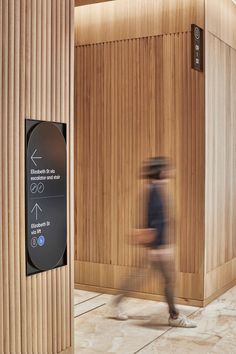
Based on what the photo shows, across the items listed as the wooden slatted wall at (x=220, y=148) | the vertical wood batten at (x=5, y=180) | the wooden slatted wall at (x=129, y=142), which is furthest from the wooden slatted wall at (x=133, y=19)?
the vertical wood batten at (x=5, y=180)

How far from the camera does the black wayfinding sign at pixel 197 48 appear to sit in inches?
248

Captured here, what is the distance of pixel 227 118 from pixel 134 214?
5.64 feet

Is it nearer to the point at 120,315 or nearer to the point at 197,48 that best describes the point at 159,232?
the point at 120,315

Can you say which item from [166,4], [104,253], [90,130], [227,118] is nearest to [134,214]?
[104,253]

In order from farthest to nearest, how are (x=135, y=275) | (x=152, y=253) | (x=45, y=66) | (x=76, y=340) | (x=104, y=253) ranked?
(x=104, y=253)
(x=135, y=275)
(x=152, y=253)
(x=76, y=340)
(x=45, y=66)

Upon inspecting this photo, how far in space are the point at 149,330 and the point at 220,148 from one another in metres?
2.53

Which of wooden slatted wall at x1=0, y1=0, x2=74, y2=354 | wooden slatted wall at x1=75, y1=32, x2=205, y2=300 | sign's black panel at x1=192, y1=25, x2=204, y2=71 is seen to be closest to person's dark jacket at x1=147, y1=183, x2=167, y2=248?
wooden slatted wall at x1=75, y1=32, x2=205, y2=300

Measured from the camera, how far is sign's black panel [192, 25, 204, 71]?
629 cm

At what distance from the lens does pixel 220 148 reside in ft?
22.8

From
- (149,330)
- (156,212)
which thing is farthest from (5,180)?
(149,330)

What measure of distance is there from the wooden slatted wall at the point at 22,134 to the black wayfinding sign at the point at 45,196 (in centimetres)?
7

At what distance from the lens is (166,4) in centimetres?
659

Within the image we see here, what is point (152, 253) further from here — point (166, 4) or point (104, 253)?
point (166, 4)

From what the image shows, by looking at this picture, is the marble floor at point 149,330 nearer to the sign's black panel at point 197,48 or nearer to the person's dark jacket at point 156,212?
the person's dark jacket at point 156,212
